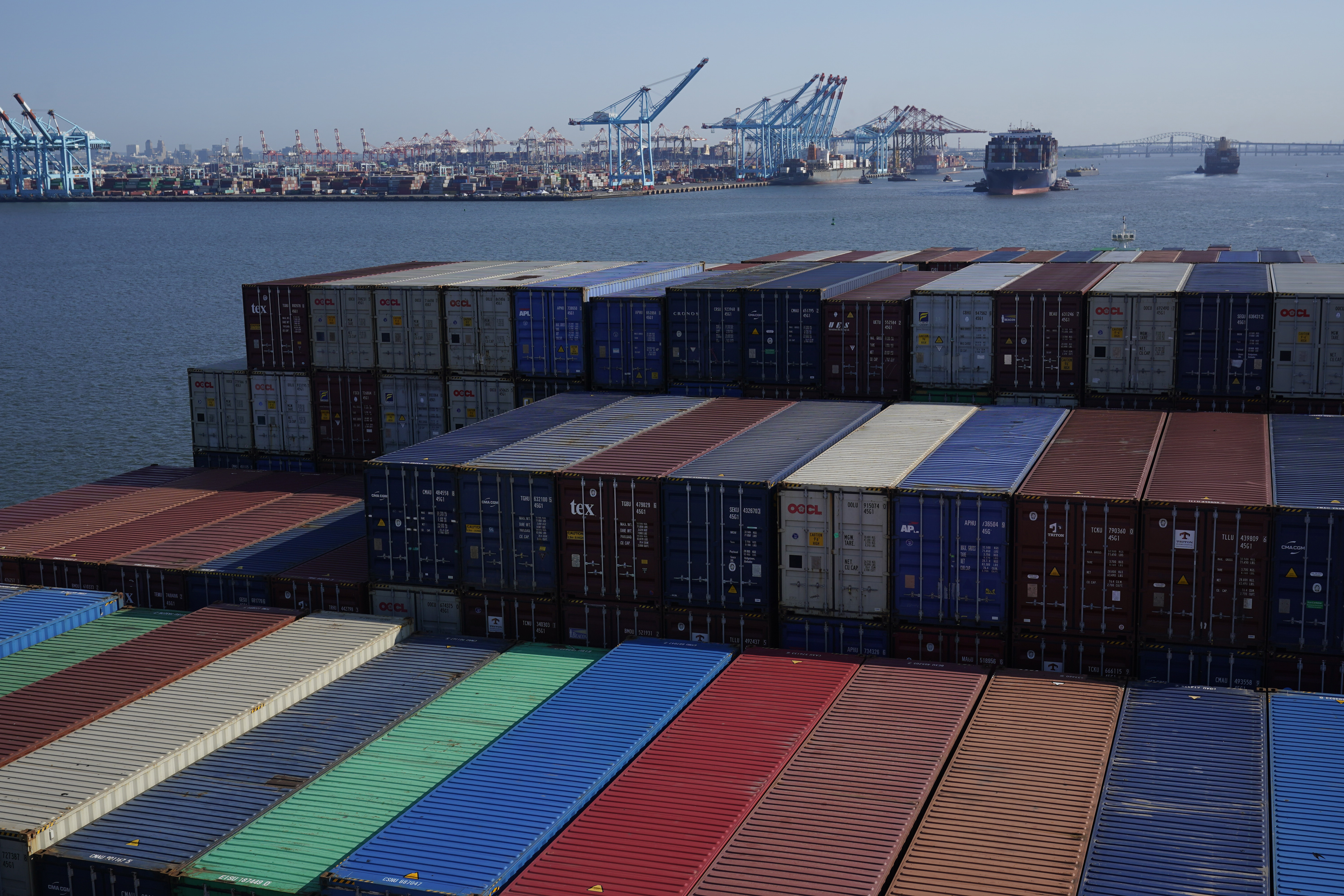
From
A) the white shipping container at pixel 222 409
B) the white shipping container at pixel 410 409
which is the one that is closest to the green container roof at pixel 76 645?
the white shipping container at pixel 410 409

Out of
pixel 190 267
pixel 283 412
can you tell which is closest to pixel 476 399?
pixel 283 412

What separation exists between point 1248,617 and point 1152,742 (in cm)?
406

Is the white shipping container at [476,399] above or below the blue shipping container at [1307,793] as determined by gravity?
above

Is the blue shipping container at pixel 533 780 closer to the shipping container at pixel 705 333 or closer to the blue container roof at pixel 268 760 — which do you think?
the blue container roof at pixel 268 760

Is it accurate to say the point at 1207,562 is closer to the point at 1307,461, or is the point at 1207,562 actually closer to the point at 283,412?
the point at 1307,461

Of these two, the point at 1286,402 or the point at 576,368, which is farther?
the point at 576,368

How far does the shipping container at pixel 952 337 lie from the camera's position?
36.0 metres

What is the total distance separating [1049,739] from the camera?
792 inches

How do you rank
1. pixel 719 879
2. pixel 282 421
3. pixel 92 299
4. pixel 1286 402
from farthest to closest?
pixel 92 299 < pixel 282 421 < pixel 1286 402 < pixel 719 879

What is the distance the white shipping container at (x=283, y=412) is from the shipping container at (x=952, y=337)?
1942 cm

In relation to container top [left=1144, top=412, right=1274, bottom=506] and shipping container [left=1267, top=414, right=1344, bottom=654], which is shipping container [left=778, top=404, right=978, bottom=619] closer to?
container top [left=1144, top=412, right=1274, bottom=506]

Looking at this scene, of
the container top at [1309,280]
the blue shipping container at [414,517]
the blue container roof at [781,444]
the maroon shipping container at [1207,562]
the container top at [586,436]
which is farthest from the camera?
the container top at [1309,280]

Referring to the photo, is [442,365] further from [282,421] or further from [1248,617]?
[1248,617]

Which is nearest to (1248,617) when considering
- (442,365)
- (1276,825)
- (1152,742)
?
(1152,742)
